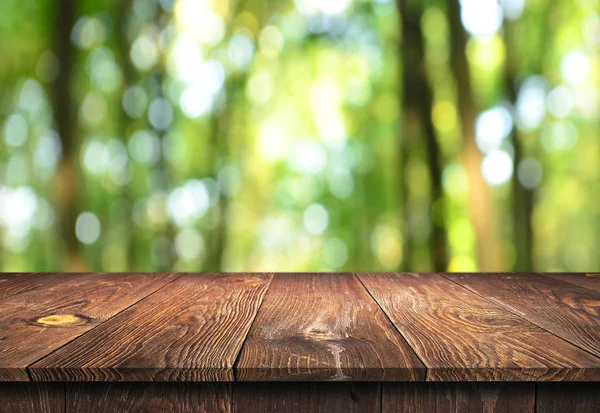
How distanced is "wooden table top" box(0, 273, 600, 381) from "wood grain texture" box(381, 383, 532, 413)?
0.13 feet

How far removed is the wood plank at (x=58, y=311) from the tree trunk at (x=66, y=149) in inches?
56.3

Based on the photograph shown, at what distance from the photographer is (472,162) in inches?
104

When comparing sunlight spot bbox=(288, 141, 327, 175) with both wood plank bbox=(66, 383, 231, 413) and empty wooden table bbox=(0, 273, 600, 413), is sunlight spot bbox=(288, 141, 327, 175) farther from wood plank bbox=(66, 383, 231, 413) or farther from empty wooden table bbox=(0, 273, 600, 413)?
wood plank bbox=(66, 383, 231, 413)

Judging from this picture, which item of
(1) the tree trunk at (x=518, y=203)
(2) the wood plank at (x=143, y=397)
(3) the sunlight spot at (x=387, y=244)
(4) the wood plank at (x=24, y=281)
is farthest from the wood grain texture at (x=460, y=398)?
(1) the tree trunk at (x=518, y=203)

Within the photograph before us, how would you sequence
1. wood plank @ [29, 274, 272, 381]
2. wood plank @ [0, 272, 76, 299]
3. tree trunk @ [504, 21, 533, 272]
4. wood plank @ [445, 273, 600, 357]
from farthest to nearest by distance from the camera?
tree trunk @ [504, 21, 533, 272]
wood plank @ [0, 272, 76, 299]
wood plank @ [445, 273, 600, 357]
wood plank @ [29, 274, 272, 381]

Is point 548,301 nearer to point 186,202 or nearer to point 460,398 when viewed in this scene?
point 460,398

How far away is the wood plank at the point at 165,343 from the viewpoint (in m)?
0.65

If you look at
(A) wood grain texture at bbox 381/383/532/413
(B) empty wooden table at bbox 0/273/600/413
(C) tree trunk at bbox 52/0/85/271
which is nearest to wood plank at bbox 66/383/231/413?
(B) empty wooden table at bbox 0/273/600/413

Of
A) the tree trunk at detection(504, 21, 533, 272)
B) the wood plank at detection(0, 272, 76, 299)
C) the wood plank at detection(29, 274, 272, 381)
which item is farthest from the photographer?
the tree trunk at detection(504, 21, 533, 272)

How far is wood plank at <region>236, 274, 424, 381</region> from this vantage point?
0.65 meters

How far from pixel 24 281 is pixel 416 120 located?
1.93m

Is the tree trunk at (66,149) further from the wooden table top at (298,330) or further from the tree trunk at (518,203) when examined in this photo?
the tree trunk at (518,203)

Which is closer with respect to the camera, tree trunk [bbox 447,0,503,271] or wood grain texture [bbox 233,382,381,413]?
wood grain texture [bbox 233,382,381,413]

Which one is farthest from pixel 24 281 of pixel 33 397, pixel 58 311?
pixel 33 397
